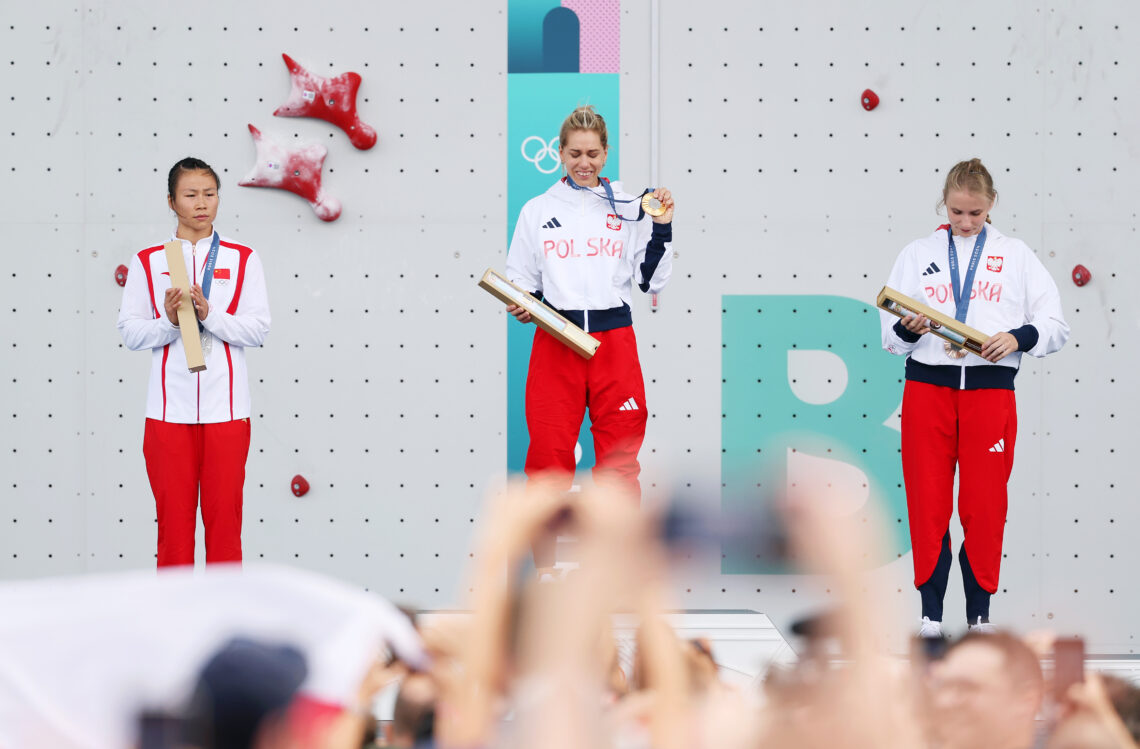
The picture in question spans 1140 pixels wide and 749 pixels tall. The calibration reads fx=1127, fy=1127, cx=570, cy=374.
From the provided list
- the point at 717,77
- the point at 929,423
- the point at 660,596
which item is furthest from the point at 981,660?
the point at 717,77

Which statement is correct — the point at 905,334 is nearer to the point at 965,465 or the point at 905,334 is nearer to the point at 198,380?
the point at 965,465

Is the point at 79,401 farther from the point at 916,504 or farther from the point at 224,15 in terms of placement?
the point at 916,504

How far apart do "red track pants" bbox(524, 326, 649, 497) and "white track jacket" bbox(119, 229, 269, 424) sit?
0.89 meters

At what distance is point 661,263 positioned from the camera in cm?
358

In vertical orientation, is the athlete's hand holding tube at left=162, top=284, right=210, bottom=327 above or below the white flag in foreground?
above

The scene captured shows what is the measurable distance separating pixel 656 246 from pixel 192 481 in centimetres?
159

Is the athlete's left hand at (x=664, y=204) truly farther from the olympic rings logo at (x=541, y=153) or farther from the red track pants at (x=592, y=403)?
the olympic rings logo at (x=541, y=153)

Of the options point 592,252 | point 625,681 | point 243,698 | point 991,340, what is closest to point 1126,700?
point 625,681

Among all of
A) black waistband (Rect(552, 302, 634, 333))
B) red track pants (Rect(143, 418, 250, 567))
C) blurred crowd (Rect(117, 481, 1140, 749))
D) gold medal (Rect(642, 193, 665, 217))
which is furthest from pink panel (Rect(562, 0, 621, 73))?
blurred crowd (Rect(117, 481, 1140, 749))

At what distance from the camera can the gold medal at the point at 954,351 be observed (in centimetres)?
341

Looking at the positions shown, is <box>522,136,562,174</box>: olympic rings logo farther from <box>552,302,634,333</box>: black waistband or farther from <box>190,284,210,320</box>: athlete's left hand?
<box>190,284,210,320</box>: athlete's left hand

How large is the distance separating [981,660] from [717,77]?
3.97 meters

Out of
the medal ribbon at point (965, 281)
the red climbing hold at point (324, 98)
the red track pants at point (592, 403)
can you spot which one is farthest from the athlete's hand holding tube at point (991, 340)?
the red climbing hold at point (324, 98)

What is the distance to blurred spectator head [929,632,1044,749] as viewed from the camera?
0.95 meters
